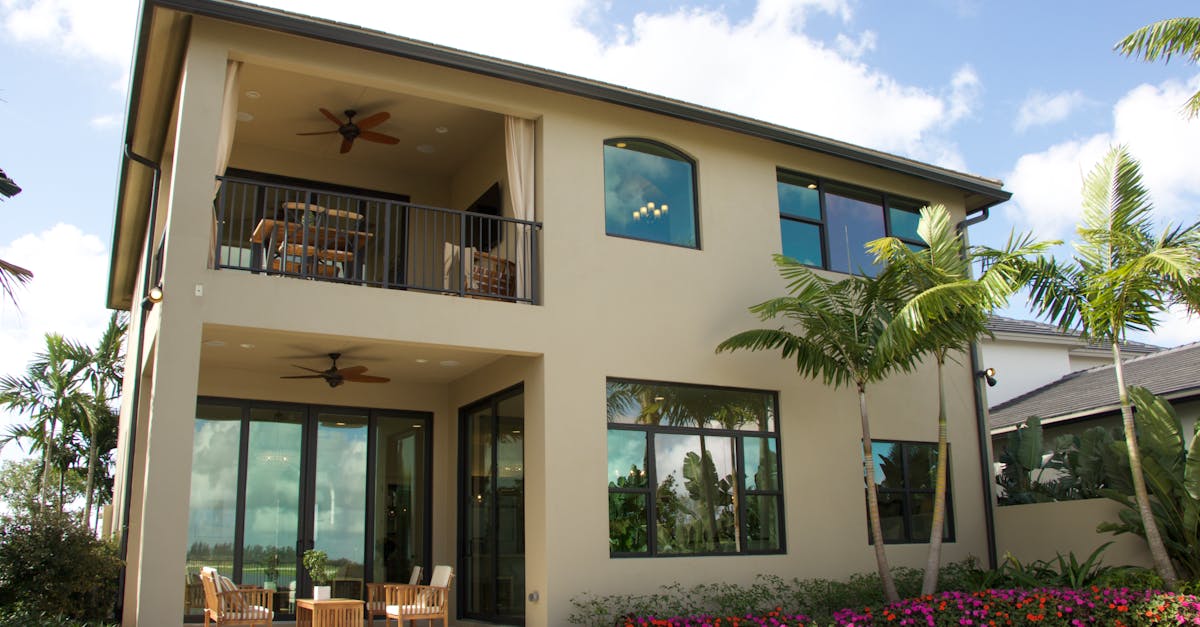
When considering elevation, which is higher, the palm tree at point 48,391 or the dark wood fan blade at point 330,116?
the dark wood fan blade at point 330,116

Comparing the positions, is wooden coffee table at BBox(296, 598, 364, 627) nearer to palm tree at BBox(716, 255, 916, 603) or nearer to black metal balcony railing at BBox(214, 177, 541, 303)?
black metal balcony railing at BBox(214, 177, 541, 303)

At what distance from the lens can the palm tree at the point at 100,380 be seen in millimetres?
17844

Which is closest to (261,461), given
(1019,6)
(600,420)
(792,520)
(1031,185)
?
(600,420)

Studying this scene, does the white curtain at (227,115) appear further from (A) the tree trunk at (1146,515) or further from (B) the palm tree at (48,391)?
(B) the palm tree at (48,391)

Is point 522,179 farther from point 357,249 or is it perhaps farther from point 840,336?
point 840,336

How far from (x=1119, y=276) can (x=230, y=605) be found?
9.04 meters

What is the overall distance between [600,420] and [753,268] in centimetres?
282

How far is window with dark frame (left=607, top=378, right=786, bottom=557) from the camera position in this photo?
32.3ft

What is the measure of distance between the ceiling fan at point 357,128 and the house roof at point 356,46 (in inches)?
49.0

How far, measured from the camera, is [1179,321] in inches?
408

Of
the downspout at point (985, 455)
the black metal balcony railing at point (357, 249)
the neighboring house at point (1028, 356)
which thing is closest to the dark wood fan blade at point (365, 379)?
the black metal balcony railing at point (357, 249)

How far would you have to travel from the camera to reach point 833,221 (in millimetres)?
12234

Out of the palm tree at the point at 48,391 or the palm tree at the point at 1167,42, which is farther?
the palm tree at the point at 48,391

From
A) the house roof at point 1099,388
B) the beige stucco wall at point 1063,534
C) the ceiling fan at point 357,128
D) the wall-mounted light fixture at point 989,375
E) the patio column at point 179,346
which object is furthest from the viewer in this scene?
the house roof at point 1099,388
